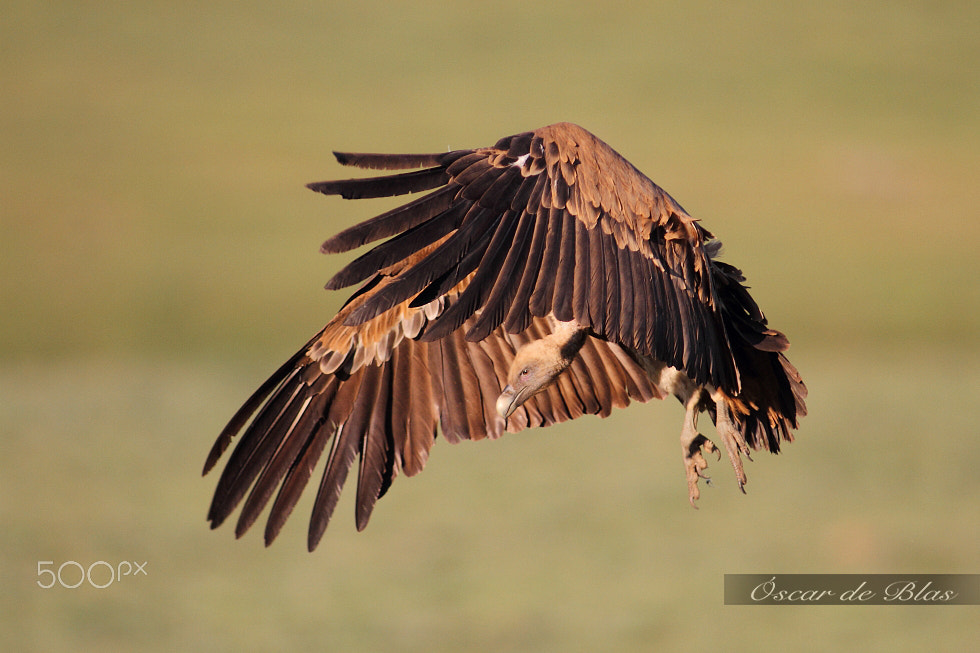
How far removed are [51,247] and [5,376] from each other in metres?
7.34

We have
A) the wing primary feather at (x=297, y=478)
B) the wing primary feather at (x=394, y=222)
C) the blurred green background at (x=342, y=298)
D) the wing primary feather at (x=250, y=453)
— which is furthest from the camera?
the blurred green background at (x=342, y=298)

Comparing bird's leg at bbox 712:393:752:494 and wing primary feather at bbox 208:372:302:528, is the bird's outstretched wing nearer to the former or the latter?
wing primary feather at bbox 208:372:302:528

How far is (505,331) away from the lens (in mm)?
6789

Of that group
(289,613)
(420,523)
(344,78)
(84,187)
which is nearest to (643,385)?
(289,613)

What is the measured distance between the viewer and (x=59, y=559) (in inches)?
832

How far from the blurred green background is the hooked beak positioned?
43.5 feet

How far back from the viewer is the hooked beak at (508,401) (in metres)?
7.25

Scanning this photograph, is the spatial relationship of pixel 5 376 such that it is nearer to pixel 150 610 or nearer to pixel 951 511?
pixel 150 610

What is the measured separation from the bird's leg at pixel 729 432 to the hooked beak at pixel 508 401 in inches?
42.3

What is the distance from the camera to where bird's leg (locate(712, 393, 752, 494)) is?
7508 mm

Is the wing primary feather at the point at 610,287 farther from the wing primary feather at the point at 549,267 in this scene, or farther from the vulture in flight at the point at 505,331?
the wing primary feather at the point at 549,267

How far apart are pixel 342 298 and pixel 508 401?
25108 mm

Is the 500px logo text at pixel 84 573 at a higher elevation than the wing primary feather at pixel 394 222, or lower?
lower
